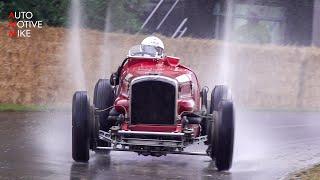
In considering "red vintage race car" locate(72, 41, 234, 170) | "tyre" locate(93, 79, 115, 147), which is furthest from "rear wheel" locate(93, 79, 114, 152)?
"red vintage race car" locate(72, 41, 234, 170)

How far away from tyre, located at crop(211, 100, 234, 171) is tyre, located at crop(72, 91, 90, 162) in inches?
69.8

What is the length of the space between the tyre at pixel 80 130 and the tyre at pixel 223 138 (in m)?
1.77

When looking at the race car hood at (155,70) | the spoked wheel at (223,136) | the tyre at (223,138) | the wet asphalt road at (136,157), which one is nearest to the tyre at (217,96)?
the race car hood at (155,70)

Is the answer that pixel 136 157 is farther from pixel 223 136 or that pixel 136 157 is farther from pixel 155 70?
pixel 223 136

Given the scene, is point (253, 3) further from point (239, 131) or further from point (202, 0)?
point (239, 131)

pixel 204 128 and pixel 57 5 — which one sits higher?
pixel 57 5

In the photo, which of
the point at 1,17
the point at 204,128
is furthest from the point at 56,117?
the point at 1,17

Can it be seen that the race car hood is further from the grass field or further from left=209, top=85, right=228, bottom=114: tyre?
the grass field

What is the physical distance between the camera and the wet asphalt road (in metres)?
11.4

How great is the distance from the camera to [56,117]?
64.6 ft

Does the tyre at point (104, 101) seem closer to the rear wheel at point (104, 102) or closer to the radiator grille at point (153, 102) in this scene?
the rear wheel at point (104, 102)

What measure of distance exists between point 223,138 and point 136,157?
1934 mm

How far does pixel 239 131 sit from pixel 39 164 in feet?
22.5

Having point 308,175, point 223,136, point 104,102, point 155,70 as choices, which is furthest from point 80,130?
point 308,175
